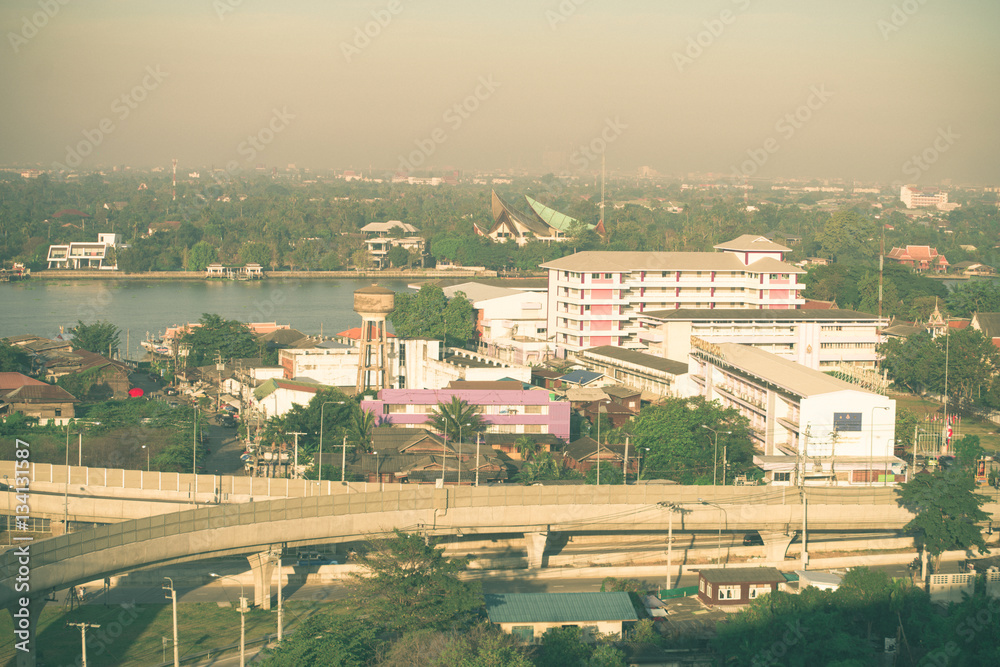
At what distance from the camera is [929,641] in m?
6.80

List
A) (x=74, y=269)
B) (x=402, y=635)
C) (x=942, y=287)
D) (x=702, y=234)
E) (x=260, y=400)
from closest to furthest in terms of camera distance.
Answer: (x=402, y=635), (x=260, y=400), (x=942, y=287), (x=74, y=269), (x=702, y=234)

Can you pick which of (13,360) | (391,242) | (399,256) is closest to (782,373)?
(13,360)

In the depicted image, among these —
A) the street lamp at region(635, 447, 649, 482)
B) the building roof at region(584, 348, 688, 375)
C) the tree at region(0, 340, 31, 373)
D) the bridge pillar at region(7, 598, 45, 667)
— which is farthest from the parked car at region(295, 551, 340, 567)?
the tree at region(0, 340, 31, 373)

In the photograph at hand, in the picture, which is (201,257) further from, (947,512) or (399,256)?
(947,512)

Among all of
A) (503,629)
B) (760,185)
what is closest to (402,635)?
(503,629)

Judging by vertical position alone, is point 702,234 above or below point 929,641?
above

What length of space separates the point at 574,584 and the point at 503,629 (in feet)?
5.09

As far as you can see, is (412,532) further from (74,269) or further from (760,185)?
(760,185)

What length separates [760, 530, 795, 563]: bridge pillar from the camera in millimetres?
9008

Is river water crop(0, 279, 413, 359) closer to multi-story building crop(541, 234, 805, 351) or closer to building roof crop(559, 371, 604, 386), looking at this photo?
multi-story building crop(541, 234, 805, 351)

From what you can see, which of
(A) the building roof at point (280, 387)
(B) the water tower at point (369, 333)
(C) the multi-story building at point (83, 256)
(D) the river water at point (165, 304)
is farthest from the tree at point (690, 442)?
(C) the multi-story building at point (83, 256)

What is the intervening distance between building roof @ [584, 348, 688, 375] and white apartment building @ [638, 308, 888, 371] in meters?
0.52

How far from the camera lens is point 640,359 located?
1561 centimetres

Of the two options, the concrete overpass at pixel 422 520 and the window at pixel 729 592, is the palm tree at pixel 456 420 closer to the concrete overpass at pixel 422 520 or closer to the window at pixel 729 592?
the concrete overpass at pixel 422 520
